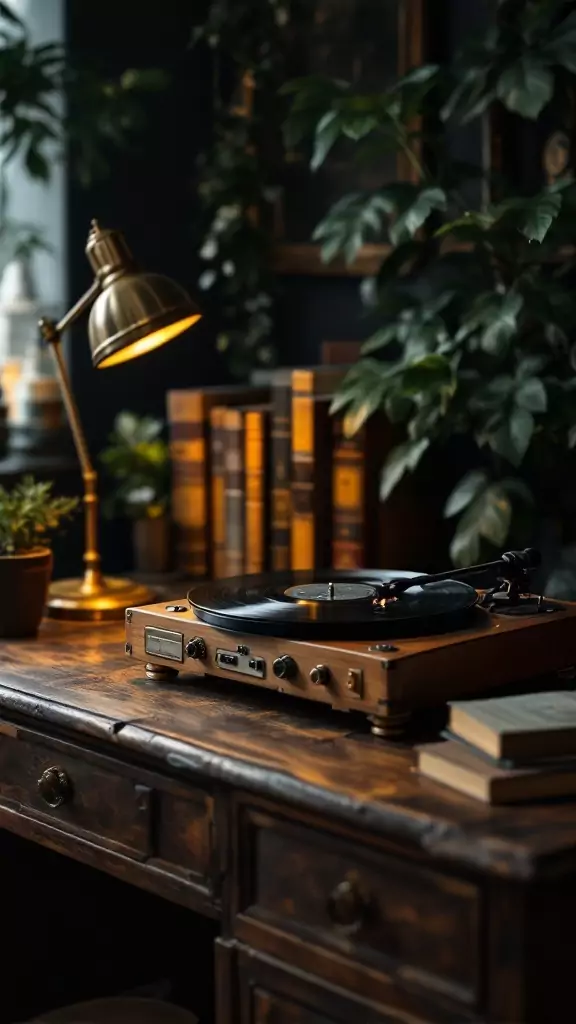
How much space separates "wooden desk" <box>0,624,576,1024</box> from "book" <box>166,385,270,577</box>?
24.9 inches

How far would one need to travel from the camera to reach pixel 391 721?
1.47 metres

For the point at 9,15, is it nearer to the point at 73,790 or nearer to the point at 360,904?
the point at 73,790

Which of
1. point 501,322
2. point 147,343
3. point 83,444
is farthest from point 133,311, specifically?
point 501,322


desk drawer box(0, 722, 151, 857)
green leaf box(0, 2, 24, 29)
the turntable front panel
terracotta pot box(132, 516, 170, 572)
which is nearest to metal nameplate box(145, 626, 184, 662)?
the turntable front panel

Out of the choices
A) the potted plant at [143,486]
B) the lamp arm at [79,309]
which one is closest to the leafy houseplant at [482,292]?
the lamp arm at [79,309]

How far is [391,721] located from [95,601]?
30.1 inches

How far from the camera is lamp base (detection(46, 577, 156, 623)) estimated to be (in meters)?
2.12

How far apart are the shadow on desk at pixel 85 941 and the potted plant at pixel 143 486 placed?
1.82 feet

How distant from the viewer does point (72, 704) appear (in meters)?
1.64

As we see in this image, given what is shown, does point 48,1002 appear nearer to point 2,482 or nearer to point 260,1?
point 2,482

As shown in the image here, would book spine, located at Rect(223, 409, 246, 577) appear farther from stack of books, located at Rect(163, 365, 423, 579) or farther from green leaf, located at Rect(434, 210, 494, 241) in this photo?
green leaf, located at Rect(434, 210, 494, 241)

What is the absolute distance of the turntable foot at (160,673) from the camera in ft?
5.68

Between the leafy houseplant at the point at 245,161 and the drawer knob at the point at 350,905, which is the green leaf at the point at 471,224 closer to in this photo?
the leafy houseplant at the point at 245,161

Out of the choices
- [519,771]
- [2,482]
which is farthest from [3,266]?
[519,771]
